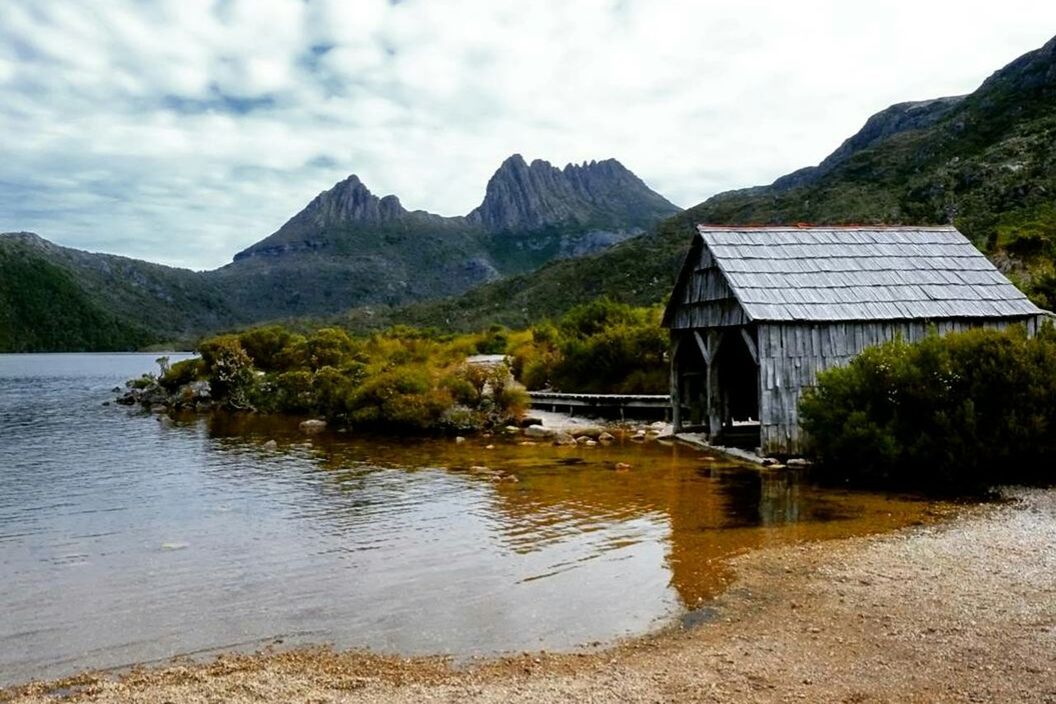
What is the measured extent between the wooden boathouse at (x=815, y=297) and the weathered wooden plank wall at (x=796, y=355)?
1.0 inches

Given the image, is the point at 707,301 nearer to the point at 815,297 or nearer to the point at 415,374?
the point at 815,297

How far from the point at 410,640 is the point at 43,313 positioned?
182 m

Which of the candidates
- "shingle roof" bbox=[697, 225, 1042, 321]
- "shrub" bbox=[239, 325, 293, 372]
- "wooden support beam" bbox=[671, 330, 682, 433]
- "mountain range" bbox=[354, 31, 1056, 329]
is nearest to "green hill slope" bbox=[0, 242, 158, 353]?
"mountain range" bbox=[354, 31, 1056, 329]

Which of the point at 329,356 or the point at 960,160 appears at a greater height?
the point at 960,160

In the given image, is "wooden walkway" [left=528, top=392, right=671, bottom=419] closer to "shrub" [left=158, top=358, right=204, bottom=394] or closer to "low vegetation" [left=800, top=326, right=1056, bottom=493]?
"low vegetation" [left=800, top=326, right=1056, bottom=493]

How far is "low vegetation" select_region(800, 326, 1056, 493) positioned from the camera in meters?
16.5

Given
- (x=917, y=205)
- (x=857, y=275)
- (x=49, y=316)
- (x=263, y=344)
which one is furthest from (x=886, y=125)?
(x=49, y=316)

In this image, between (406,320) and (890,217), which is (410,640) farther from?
(406,320)

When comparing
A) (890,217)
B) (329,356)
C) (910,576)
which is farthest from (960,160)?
(910,576)

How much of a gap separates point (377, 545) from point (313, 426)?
21200 mm

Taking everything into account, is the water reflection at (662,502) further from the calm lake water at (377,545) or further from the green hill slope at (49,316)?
the green hill slope at (49,316)

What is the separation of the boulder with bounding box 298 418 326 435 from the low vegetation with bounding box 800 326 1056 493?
849 inches

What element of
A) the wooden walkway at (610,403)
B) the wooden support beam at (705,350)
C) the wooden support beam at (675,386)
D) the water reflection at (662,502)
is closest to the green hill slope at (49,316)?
the wooden walkway at (610,403)

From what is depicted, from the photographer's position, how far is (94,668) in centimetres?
852
